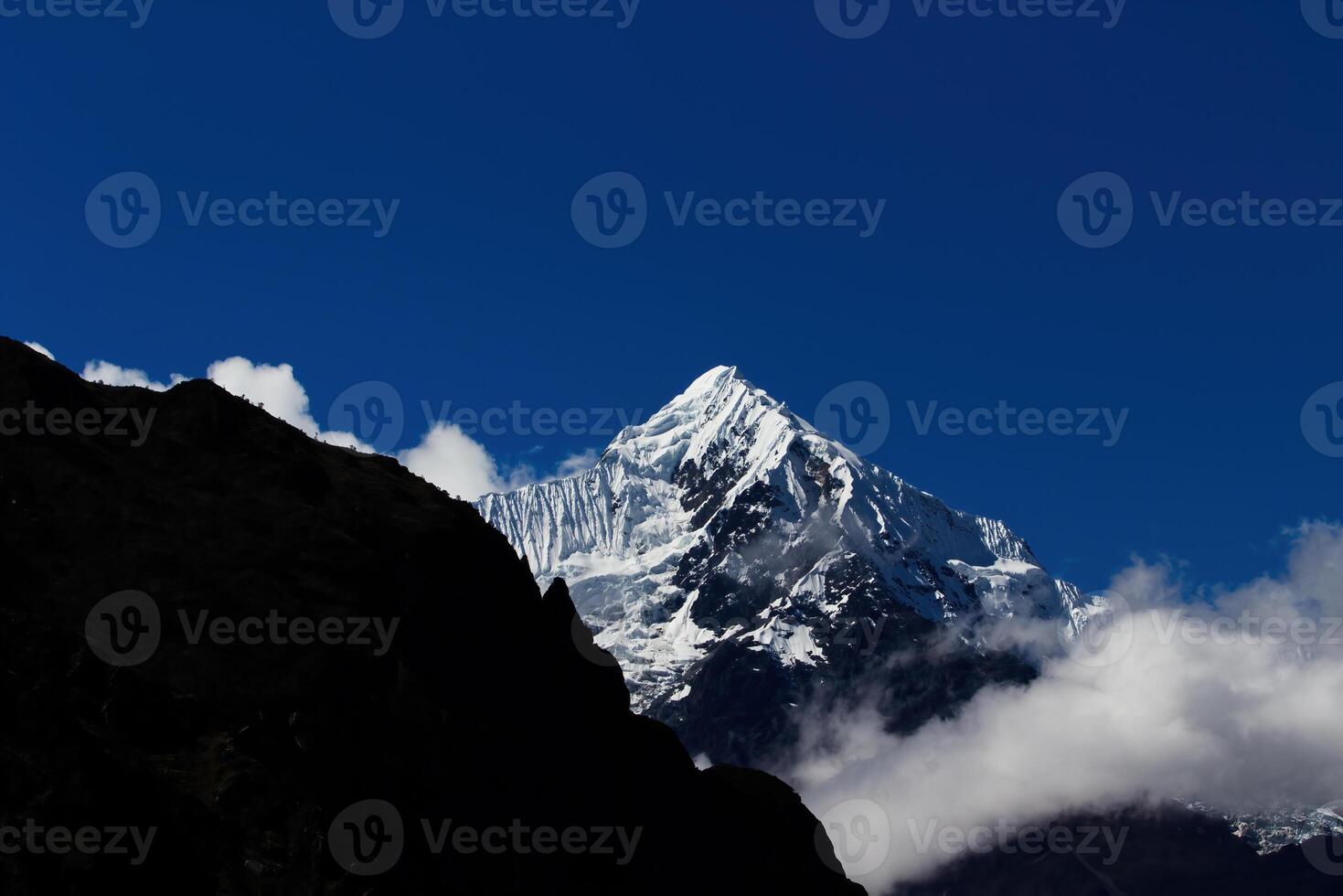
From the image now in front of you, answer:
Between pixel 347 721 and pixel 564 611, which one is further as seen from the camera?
pixel 564 611

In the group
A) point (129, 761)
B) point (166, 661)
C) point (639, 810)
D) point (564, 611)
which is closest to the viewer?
point (129, 761)

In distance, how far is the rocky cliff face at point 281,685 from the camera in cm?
6406

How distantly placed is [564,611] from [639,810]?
1432 centimetres

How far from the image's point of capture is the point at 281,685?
73562 millimetres

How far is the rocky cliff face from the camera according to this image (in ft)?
210

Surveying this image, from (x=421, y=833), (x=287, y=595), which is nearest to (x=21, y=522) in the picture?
(x=287, y=595)

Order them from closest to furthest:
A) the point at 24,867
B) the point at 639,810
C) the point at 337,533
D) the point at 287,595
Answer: the point at 24,867, the point at 287,595, the point at 337,533, the point at 639,810

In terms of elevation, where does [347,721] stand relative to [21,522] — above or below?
below

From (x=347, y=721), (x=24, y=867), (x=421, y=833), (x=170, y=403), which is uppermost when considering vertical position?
(x=170, y=403)

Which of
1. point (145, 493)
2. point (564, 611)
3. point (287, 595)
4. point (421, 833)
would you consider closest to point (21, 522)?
point (145, 493)

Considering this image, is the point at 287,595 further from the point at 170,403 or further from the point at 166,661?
the point at 170,403

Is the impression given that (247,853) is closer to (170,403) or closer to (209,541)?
(209,541)

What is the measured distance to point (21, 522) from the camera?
74.8m

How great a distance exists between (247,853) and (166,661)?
11414mm
